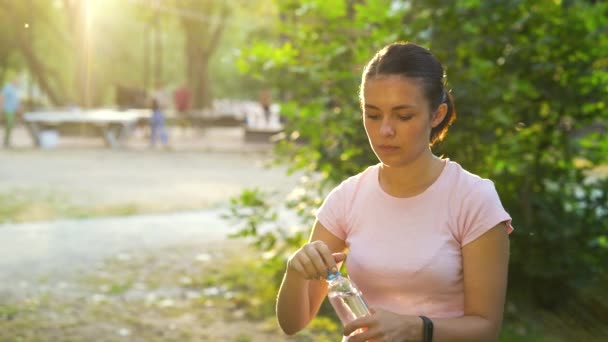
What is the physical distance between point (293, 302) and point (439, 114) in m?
0.63

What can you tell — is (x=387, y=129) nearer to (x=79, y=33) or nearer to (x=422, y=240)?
(x=422, y=240)

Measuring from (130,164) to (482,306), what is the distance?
57.2 feet

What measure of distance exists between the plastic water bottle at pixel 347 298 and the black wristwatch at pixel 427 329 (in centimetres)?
14

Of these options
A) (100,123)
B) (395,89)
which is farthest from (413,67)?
(100,123)

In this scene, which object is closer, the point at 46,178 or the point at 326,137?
the point at 326,137

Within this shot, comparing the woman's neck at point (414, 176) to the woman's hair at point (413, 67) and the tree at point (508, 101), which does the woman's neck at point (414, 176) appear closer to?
the woman's hair at point (413, 67)

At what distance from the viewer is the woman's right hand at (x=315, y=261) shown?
7.14 ft

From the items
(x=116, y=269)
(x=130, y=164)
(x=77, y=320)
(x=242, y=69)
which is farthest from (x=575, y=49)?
(x=130, y=164)

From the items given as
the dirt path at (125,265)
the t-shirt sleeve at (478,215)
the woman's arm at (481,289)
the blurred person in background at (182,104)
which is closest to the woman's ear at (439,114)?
the t-shirt sleeve at (478,215)

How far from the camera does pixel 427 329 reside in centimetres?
222

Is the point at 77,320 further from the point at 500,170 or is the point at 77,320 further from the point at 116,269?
the point at 500,170

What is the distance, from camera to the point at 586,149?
6.16 meters

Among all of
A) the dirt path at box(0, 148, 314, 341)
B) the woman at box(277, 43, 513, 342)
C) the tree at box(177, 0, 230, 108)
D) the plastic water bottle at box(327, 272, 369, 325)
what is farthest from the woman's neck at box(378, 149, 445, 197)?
the tree at box(177, 0, 230, 108)

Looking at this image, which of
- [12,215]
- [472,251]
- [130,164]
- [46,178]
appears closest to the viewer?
[472,251]
